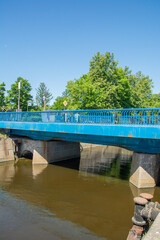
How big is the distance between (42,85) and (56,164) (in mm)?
55916

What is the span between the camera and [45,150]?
16156 millimetres

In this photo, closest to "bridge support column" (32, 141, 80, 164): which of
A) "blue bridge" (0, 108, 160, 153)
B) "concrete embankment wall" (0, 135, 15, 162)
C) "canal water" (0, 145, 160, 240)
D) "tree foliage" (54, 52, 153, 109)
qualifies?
"canal water" (0, 145, 160, 240)

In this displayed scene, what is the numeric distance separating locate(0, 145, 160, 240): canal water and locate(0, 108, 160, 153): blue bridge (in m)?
2.82

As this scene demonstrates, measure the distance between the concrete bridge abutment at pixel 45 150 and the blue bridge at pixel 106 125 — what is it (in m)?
1.79

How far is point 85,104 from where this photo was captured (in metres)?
23.4

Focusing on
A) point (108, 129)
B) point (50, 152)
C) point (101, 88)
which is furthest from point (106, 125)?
point (101, 88)

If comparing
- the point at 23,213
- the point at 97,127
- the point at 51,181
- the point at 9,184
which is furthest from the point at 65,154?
the point at 23,213

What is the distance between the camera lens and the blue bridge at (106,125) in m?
8.89

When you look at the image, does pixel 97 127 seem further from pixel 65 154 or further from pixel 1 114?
pixel 1 114

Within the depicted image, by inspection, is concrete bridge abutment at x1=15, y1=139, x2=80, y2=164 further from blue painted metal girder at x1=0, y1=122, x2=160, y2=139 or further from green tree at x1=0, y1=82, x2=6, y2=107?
green tree at x1=0, y1=82, x2=6, y2=107

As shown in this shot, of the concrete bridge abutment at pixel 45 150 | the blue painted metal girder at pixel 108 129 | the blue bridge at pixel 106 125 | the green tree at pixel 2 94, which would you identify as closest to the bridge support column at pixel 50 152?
the concrete bridge abutment at pixel 45 150

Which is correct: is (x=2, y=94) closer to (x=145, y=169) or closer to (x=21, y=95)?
(x=21, y=95)

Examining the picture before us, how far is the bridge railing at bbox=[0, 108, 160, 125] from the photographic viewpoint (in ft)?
29.2

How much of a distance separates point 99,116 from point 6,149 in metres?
10.4
